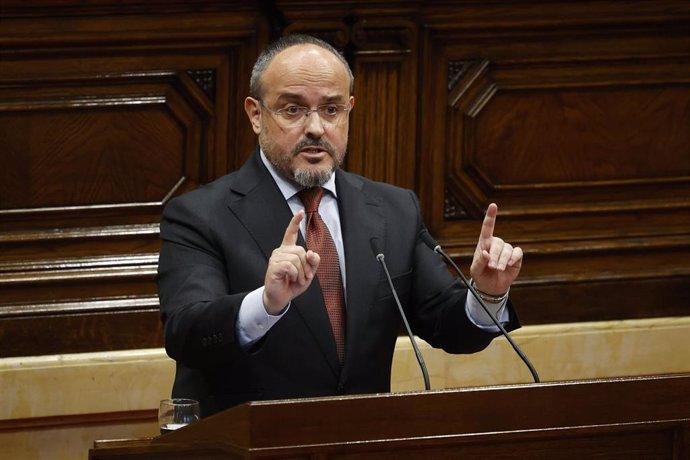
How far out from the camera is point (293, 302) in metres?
3.29

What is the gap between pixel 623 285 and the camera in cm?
493

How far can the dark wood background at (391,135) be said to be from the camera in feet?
14.6

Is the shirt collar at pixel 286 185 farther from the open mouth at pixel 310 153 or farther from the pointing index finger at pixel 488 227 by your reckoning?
the pointing index finger at pixel 488 227

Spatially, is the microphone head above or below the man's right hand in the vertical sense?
above

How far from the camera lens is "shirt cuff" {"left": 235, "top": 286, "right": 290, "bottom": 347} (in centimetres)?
295

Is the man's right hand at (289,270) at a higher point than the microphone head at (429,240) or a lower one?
lower

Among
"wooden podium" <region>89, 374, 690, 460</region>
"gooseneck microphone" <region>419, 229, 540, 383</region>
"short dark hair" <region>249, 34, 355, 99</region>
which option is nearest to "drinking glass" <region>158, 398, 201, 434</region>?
"wooden podium" <region>89, 374, 690, 460</region>

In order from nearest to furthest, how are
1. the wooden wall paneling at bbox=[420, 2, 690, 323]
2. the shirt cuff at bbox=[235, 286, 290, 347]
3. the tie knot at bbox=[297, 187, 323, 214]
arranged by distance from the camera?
1. the shirt cuff at bbox=[235, 286, 290, 347]
2. the tie knot at bbox=[297, 187, 323, 214]
3. the wooden wall paneling at bbox=[420, 2, 690, 323]

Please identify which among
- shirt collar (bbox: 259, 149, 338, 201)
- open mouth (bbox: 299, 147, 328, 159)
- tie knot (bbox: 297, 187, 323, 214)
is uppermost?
open mouth (bbox: 299, 147, 328, 159)

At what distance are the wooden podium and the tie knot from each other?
34.0 inches

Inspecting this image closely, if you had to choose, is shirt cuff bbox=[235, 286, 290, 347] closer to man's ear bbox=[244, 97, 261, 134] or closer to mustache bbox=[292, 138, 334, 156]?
mustache bbox=[292, 138, 334, 156]

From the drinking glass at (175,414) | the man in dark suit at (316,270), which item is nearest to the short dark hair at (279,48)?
the man in dark suit at (316,270)

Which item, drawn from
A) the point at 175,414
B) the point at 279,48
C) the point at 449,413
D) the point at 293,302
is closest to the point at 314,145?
the point at 279,48

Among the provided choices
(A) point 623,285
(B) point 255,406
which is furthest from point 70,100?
(B) point 255,406
